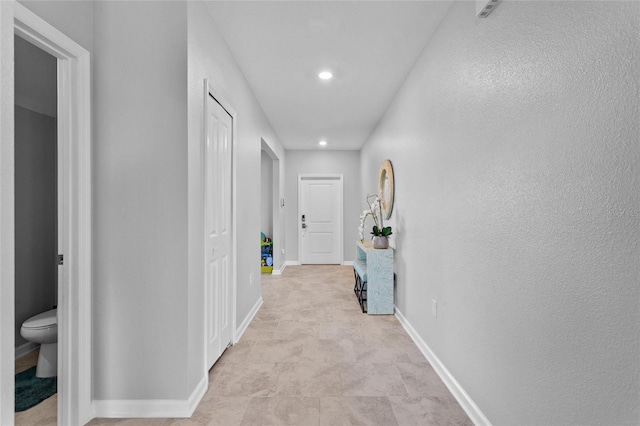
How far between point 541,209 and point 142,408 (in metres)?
2.23

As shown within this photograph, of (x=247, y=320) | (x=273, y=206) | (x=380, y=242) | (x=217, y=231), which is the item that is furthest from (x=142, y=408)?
(x=273, y=206)

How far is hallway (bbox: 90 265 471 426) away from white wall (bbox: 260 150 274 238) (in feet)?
10.7

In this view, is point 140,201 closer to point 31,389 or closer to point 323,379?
point 31,389

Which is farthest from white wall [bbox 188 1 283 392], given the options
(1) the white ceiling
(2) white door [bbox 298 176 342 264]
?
(2) white door [bbox 298 176 342 264]

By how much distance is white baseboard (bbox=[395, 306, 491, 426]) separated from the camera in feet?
5.61

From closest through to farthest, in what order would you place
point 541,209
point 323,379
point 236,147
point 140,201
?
point 541,209 → point 140,201 → point 323,379 → point 236,147

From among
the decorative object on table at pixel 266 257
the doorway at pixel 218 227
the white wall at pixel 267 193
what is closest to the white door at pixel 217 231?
the doorway at pixel 218 227

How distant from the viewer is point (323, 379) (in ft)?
7.22

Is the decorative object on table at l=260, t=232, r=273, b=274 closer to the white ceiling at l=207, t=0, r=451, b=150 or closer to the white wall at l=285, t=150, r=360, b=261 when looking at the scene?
the white wall at l=285, t=150, r=360, b=261

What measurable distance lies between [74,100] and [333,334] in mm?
2614

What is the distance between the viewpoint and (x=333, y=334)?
3020 millimetres

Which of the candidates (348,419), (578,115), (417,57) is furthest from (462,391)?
(417,57)

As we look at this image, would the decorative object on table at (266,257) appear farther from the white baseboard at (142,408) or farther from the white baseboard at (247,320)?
the white baseboard at (142,408)

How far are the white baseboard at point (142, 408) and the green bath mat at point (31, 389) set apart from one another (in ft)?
1.63
